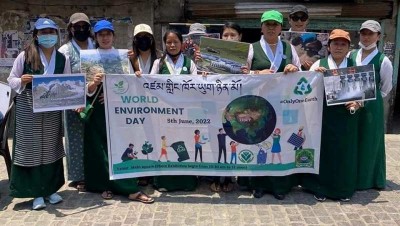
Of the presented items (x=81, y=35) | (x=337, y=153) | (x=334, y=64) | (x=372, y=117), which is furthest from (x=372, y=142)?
(x=81, y=35)

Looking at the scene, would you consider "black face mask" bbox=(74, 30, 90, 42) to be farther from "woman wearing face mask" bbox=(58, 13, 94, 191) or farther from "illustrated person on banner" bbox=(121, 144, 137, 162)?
"illustrated person on banner" bbox=(121, 144, 137, 162)

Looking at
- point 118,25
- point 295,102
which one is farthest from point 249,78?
point 118,25

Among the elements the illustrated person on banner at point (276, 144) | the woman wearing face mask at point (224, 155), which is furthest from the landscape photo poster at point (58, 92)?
the illustrated person on banner at point (276, 144)

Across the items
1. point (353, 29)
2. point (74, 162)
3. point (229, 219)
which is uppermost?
point (353, 29)

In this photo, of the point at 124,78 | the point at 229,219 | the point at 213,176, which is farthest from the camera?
the point at 213,176

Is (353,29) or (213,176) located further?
(353,29)

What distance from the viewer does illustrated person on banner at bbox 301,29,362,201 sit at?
433 centimetres

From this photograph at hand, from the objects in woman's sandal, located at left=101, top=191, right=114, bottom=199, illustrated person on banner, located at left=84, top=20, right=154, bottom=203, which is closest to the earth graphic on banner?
illustrated person on banner, located at left=84, top=20, right=154, bottom=203

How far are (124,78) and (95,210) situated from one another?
138cm

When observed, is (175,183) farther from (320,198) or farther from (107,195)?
(320,198)

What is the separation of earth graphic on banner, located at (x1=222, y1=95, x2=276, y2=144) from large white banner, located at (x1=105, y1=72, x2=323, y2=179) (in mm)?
11

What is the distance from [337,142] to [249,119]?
953 mm

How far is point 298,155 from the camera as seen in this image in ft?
14.9

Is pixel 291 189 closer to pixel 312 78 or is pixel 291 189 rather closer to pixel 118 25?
pixel 312 78
